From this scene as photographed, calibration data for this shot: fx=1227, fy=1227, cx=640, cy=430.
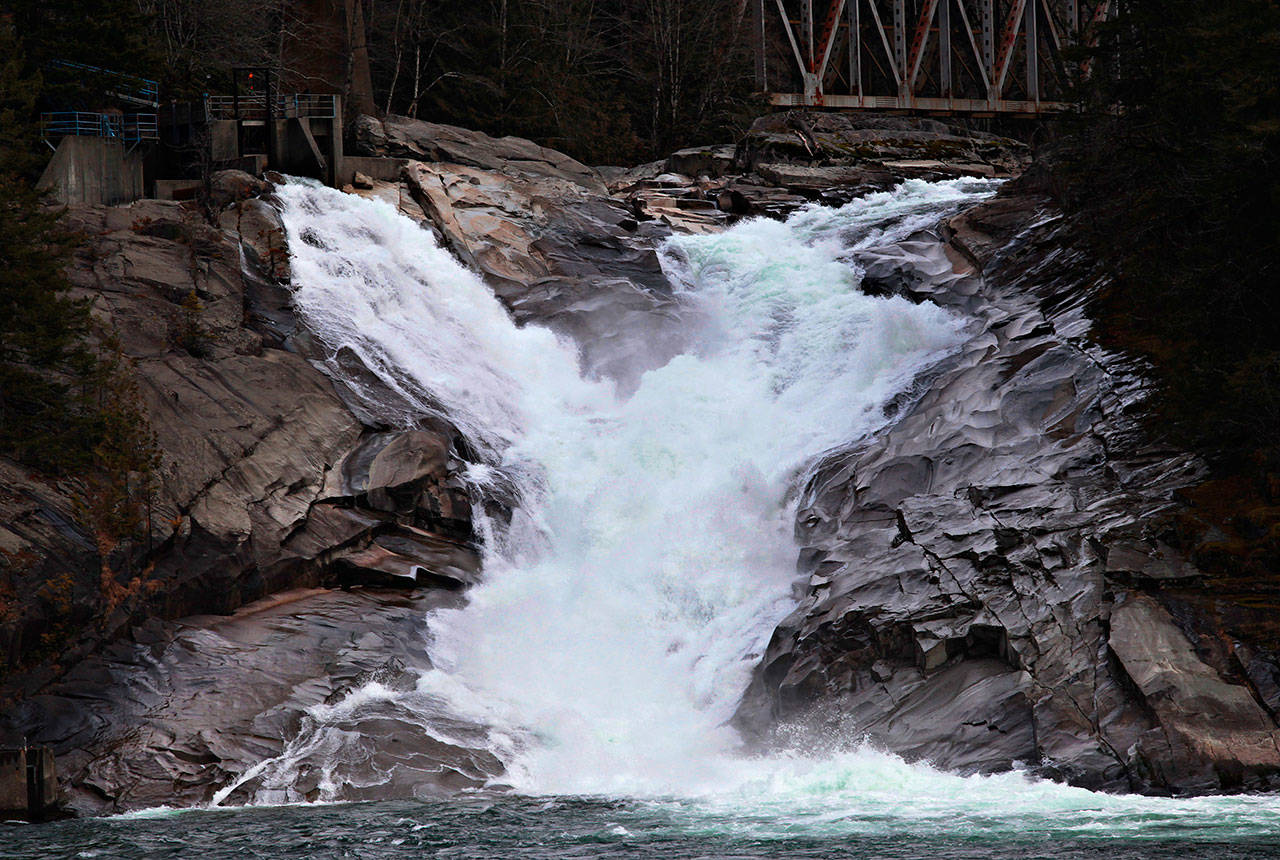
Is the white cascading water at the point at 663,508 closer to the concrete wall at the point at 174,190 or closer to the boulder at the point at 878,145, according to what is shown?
the concrete wall at the point at 174,190

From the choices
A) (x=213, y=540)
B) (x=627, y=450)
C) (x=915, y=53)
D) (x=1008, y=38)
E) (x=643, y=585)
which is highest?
(x=1008, y=38)

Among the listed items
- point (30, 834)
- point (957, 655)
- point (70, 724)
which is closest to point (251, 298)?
point (70, 724)

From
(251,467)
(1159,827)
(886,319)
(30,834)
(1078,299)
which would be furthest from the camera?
(886,319)

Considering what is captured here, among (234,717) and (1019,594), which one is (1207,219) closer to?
(1019,594)

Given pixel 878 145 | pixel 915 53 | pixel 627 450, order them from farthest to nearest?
pixel 915 53
pixel 878 145
pixel 627 450

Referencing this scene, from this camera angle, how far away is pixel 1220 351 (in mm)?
17766

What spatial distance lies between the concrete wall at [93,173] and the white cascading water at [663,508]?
15.4ft

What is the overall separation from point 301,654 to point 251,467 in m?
3.69

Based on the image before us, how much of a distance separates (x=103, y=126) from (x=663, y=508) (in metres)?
17.4

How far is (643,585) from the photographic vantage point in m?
21.7

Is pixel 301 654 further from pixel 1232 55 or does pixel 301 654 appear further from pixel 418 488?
pixel 1232 55

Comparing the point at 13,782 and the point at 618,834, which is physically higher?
the point at 618,834

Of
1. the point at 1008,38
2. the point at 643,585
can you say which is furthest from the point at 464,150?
the point at 1008,38

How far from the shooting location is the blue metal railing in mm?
30844
